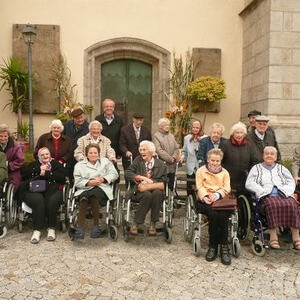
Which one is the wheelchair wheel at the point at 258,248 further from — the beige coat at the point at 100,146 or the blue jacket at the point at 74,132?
the blue jacket at the point at 74,132

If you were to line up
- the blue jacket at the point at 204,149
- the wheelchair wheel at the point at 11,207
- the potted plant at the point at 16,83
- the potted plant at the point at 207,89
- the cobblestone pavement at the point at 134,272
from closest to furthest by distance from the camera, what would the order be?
the cobblestone pavement at the point at 134,272, the wheelchair wheel at the point at 11,207, the blue jacket at the point at 204,149, the potted plant at the point at 16,83, the potted plant at the point at 207,89

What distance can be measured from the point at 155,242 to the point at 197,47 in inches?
204

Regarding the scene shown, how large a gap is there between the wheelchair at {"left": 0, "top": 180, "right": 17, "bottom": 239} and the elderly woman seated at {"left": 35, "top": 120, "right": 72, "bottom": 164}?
0.55 m

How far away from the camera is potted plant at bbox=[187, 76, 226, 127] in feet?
25.2

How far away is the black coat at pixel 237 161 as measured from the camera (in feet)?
→ 14.0

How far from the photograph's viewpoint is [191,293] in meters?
2.94

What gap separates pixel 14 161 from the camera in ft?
15.1

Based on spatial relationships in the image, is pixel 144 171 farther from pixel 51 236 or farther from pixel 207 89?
pixel 207 89

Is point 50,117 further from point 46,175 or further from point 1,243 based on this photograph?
point 1,243

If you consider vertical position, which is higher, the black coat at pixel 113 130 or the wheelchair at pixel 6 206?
the black coat at pixel 113 130

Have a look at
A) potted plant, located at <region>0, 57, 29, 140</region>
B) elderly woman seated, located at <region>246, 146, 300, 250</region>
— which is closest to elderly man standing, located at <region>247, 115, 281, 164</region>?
elderly woman seated, located at <region>246, 146, 300, 250</region>

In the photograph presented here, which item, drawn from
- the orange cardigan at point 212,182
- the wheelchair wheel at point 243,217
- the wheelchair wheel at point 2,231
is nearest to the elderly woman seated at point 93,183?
the wheelchair wheel at point 2,231

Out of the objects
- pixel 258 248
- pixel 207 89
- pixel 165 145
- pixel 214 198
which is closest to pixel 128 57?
pixel 207 89

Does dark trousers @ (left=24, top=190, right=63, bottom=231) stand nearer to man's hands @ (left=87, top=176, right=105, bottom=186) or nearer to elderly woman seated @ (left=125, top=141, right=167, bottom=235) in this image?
man's hands @ (left=87, top=176, right=105, bottom=186)
